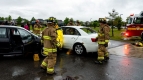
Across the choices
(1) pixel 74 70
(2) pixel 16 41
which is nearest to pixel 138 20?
(1) pixel 74 70

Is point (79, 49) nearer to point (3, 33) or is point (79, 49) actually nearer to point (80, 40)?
point (80, 40)

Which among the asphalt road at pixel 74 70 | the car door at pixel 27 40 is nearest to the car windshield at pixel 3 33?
the car door at pixel 27 40

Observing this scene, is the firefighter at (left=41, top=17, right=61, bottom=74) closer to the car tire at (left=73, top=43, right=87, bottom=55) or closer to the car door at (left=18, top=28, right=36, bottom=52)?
the car door at (left=18, top=28, right=36, bottom=52)

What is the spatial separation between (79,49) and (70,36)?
809 millimetres

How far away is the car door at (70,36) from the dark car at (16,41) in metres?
1.77

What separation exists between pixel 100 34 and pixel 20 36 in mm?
3411

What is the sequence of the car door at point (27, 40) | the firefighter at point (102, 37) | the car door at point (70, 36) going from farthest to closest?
the car door at point (70, 36) < the car door at point (27, 40) < the firefighter at point (102, 37)

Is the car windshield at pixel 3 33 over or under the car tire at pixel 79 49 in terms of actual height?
over

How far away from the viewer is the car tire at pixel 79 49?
8892mm

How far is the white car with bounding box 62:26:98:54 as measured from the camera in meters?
8.48

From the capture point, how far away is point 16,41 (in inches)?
312

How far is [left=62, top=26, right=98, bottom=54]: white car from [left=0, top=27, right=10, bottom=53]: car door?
2945 millimetres

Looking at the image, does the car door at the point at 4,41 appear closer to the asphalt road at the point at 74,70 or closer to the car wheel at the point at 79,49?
the asphalt road at the point at 74,70

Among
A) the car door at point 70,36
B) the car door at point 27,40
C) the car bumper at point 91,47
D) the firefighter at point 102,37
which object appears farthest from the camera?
the car door at point 70,36
